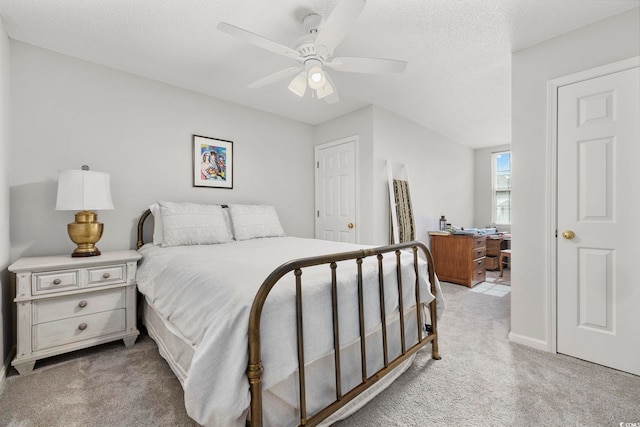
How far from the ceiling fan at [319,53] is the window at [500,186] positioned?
4964 millimetres

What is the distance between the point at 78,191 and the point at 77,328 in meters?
1.03

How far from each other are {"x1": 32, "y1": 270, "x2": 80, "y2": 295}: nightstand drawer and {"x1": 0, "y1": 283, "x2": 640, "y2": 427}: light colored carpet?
0.55m

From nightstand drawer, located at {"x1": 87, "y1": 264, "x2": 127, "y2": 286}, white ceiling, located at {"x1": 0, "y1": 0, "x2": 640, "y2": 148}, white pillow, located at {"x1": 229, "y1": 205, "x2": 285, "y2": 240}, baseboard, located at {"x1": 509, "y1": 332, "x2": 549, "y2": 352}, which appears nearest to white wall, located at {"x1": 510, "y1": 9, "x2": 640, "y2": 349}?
baseboard, located at {"x1": 509, "y1": 332, "x2": 549, "y2": 352}

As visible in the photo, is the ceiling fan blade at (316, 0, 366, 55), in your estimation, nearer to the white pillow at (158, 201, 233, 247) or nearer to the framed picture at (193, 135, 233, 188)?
the white pillow at (158, 201, 233, 247)

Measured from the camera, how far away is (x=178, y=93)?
3.12 metres

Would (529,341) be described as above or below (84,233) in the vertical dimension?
below

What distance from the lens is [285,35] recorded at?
7.21ft

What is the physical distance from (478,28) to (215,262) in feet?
8.34

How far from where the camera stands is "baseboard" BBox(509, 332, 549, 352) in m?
2.24

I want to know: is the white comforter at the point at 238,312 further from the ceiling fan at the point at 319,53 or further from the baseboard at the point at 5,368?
the ceiling fan at the point at 319,53

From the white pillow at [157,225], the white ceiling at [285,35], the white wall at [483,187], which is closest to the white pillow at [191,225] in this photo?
the white pillow at [157,225]

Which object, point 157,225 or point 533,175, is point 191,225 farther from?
point 533,175

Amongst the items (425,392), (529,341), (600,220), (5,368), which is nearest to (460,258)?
(529,341)

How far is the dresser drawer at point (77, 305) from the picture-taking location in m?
1.99
